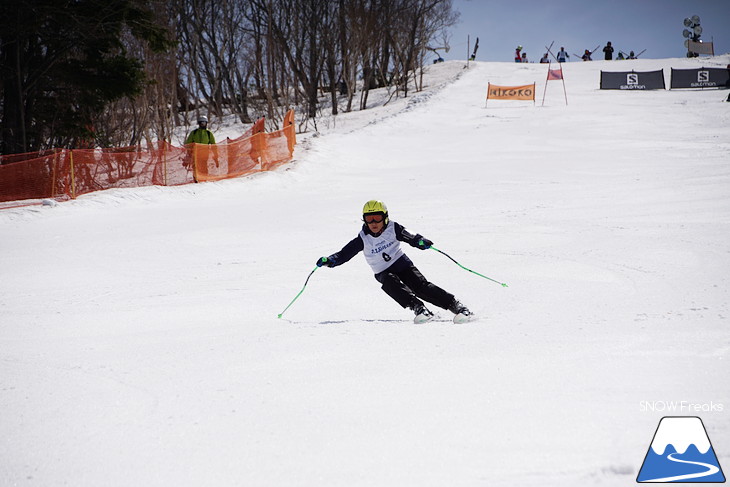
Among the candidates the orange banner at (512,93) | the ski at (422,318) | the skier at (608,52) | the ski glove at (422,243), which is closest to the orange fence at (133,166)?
the ski glove at (422,243)

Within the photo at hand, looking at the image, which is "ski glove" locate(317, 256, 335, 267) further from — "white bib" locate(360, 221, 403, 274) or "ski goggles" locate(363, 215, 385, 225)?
"ski goggles" locate(363, 215, 385, 225)

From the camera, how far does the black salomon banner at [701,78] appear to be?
30.0m

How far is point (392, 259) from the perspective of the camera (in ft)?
19.9

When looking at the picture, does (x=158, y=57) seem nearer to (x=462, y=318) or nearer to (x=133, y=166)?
(x=133, y=166)

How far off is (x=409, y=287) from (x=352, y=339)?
1.27 m

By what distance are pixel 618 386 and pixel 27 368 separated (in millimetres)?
4218

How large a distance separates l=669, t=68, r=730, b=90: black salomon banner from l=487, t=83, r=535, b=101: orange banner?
8406 mm

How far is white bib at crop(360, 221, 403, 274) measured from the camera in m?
6.05

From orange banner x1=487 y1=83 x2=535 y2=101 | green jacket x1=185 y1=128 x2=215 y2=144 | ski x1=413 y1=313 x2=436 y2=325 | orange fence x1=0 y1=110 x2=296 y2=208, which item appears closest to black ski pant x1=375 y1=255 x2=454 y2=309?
ski x1=413 y1=313 x2=436 y2=325

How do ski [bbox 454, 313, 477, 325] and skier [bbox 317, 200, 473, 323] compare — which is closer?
ski [bbox 454, 313, 477, 325]

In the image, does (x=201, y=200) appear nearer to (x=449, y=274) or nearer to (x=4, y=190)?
(x=4, y=190)

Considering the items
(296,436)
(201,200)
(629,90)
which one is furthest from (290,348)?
(629,90)

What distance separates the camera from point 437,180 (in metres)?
15.7

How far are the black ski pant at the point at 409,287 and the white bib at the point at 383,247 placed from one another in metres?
0.06
